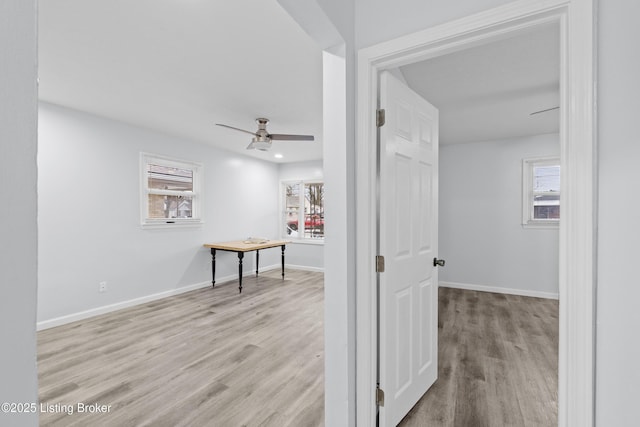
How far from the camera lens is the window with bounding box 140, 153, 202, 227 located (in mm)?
4203

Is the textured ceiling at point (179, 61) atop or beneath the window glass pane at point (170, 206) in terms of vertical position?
atop

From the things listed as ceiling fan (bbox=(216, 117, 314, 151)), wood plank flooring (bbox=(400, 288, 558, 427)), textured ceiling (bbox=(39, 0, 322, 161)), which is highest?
textured ceiling (bbox=(39, 0, 322, 161))

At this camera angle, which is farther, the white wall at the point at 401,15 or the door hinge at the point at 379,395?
the door hinge at the point at 379,395

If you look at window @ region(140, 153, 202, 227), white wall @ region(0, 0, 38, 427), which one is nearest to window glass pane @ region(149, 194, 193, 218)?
window @ region(140, 153, 202, 227)

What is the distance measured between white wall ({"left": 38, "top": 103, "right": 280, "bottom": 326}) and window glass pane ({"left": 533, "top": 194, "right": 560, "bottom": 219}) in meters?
5.34

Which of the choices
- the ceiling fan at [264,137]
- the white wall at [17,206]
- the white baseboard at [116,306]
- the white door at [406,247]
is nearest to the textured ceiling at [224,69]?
the ceiling fan at [264,137]

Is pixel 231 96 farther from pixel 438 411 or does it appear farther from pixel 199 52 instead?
pixel 438 411

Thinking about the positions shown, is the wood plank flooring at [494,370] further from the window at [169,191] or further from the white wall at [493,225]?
the window at [169,191]

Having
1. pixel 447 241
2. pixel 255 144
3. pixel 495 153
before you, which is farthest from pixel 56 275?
pixel 495 153

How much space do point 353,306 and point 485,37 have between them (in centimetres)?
140

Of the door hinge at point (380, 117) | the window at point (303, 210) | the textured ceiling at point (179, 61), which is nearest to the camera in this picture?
the door hinge at point (380, 117)

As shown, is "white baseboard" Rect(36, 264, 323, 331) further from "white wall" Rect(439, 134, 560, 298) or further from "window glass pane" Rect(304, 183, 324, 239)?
"white wall" Rect(439, 134, 560, 298)

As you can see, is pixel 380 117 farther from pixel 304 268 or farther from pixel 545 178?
pixel 304 268

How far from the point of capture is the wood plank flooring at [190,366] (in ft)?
6.19
